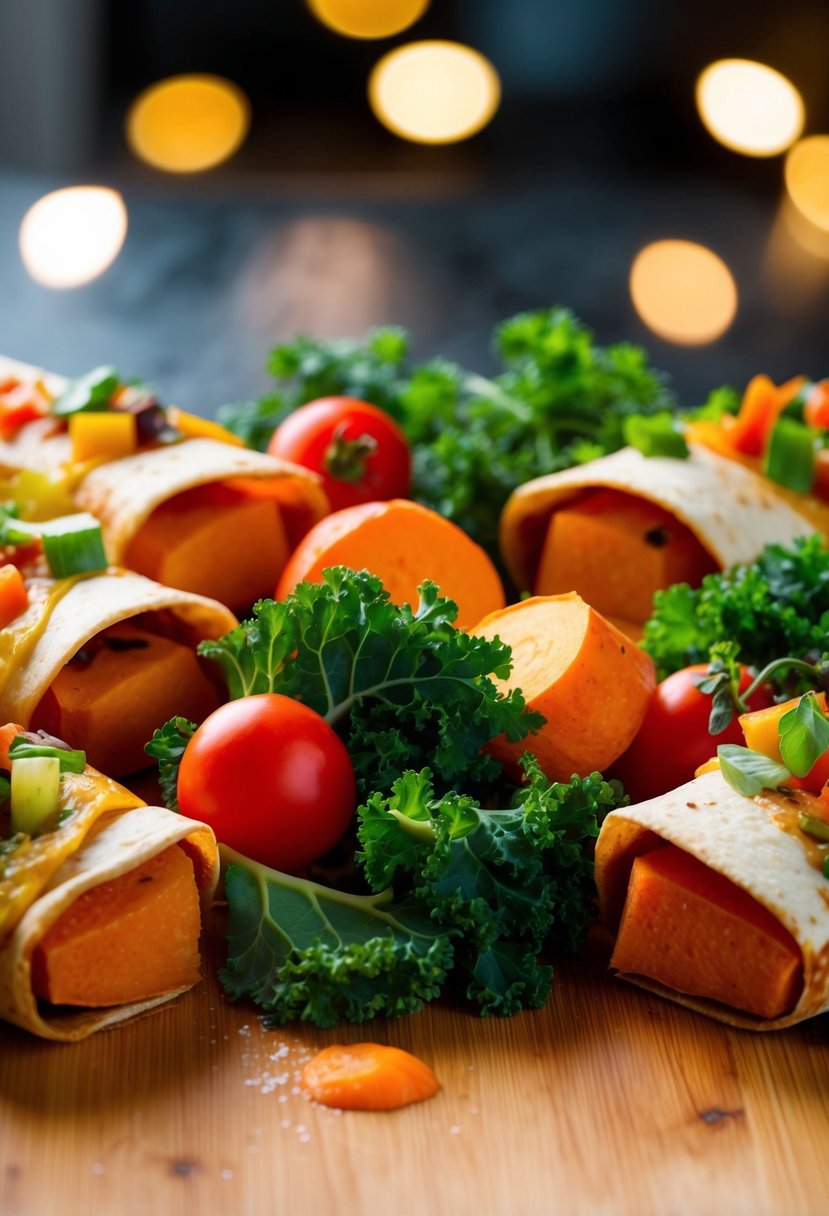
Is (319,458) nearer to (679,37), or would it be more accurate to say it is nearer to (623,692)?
(623,692)

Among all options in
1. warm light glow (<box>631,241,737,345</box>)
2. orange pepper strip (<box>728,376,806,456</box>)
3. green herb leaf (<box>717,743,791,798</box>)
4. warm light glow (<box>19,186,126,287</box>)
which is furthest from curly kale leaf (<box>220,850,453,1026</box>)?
warm light glow (<box>19,186,126,287</box>)

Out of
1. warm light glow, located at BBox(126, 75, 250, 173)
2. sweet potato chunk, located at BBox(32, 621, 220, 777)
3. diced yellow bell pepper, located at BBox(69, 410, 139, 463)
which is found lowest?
sweet potato chunk, located at BBox(32, 621, 220, 777)

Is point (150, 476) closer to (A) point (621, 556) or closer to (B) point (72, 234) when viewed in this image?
(A) point (621, 556)

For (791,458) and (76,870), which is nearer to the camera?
(76,870)

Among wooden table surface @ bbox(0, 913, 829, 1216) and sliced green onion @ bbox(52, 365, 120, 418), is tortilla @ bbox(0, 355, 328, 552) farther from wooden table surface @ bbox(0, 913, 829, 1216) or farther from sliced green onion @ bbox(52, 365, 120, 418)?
wooden table surface @ bbox(0, 913, 829, 1216)

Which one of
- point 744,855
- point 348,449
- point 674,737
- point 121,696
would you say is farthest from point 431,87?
point 744,855

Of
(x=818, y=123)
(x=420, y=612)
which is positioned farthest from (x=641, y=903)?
(x=818, y=123)

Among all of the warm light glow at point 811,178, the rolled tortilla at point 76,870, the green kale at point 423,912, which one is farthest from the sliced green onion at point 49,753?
the warm light glow at point 811,178
